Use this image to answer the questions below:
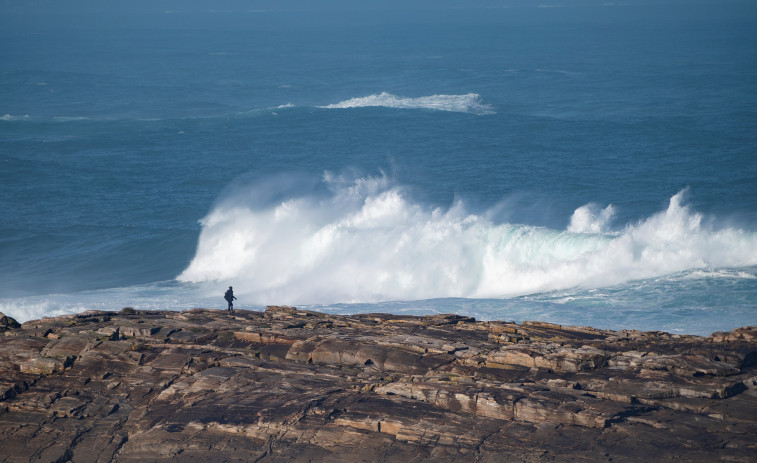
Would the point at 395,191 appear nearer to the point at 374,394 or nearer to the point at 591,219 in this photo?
the point at 591,219

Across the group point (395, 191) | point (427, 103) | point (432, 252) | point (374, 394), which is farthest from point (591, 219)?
point (427, 103)

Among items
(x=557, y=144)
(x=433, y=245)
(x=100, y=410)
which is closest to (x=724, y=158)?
(x=557, y=144)

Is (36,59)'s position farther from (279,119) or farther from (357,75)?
(279,119)

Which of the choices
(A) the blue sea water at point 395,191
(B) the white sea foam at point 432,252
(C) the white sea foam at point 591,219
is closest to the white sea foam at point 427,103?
(A) the blue sea water at point 395,191

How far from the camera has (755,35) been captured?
131750mm

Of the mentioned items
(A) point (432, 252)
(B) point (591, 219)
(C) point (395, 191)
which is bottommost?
(A) point (432, 252)

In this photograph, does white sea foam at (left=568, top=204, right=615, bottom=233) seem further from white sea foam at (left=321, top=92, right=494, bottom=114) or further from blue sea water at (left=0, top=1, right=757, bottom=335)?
white sea foam at (left=321, top=92, right=494, bottom=114)

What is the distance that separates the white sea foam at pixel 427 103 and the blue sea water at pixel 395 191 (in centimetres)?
46

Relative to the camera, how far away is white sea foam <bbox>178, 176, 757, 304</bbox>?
135 ft

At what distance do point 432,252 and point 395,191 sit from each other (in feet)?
36.8

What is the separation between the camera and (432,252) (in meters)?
44.6

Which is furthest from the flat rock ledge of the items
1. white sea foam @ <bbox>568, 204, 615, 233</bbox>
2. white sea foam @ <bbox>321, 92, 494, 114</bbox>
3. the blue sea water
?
white sea foam @ <bbox>321, 92, 494, 114</bbox>

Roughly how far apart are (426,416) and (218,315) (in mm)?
11956

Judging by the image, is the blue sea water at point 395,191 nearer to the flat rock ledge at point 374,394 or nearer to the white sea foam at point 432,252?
the white sea foam at point 432,252
